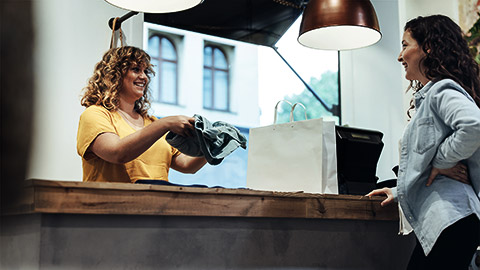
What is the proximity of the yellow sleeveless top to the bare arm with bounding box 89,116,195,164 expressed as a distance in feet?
0.17

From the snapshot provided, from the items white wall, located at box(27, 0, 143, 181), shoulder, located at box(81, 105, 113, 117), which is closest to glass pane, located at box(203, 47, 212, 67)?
white wall, located at box(27, 0, 143, 181)

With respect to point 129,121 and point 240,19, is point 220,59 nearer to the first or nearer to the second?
point 240,19

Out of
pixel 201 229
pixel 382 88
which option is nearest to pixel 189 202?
pixel 201 229

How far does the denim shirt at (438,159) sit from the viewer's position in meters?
1.57

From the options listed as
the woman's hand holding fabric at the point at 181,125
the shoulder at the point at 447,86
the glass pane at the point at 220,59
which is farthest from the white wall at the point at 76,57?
the glass pane at the point at 220,59

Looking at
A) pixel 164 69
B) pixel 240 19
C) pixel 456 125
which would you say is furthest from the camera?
pixel 164 69

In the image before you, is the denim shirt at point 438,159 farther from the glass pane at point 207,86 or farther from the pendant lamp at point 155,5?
the glass pane at point 207,86

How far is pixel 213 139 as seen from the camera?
1.84 meters

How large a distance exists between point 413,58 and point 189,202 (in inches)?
37.3

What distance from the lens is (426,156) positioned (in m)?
1.67

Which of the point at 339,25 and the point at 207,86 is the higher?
the point at 207,86

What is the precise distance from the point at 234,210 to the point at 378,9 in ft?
10.8

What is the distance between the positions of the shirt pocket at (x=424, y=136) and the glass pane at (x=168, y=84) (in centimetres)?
391

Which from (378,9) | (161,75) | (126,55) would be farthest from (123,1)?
(161,75)
